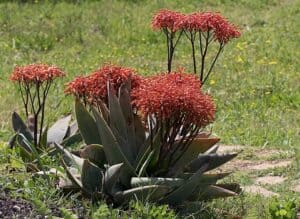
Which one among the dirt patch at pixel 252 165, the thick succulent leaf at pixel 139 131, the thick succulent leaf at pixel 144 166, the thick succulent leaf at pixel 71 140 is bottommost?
the dirt patch at pixel 252 165

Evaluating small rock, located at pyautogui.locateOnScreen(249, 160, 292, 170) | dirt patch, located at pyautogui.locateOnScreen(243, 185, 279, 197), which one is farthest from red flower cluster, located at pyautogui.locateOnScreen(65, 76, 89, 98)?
small rock, located at pyautogui.locateOnScreen(249, 160, 292, 170)

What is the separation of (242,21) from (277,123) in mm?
5993

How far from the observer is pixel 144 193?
195 inches

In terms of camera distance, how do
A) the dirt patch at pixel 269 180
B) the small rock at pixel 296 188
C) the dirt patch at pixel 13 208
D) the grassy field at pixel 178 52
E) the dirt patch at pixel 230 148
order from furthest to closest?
the grassy field at pixel 178 52, the dirt patch at pixel 230 148, the dirt patch at pixel 269 180, the small rock at pixel 296 188, the dirt patch at pixel 13 208

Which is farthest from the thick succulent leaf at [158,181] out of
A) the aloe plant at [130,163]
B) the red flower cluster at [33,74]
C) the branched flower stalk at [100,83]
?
the red flower cluster at [33,74]

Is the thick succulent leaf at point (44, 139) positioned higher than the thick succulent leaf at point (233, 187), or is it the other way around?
the thick succulent leaf at point (44, 139)

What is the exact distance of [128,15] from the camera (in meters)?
14.4

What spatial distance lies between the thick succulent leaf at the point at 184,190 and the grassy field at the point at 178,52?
1.65m

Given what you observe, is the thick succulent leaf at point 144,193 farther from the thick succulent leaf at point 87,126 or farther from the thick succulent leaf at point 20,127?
the thick succulent leaf at point 20,127

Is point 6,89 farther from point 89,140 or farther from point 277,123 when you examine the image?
point 89,140

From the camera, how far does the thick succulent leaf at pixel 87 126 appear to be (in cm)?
534

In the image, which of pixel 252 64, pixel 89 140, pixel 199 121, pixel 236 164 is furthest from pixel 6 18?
pixel 199 121

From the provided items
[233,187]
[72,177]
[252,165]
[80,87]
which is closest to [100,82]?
[80,87]

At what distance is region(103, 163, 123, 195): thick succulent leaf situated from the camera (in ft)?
16.1
